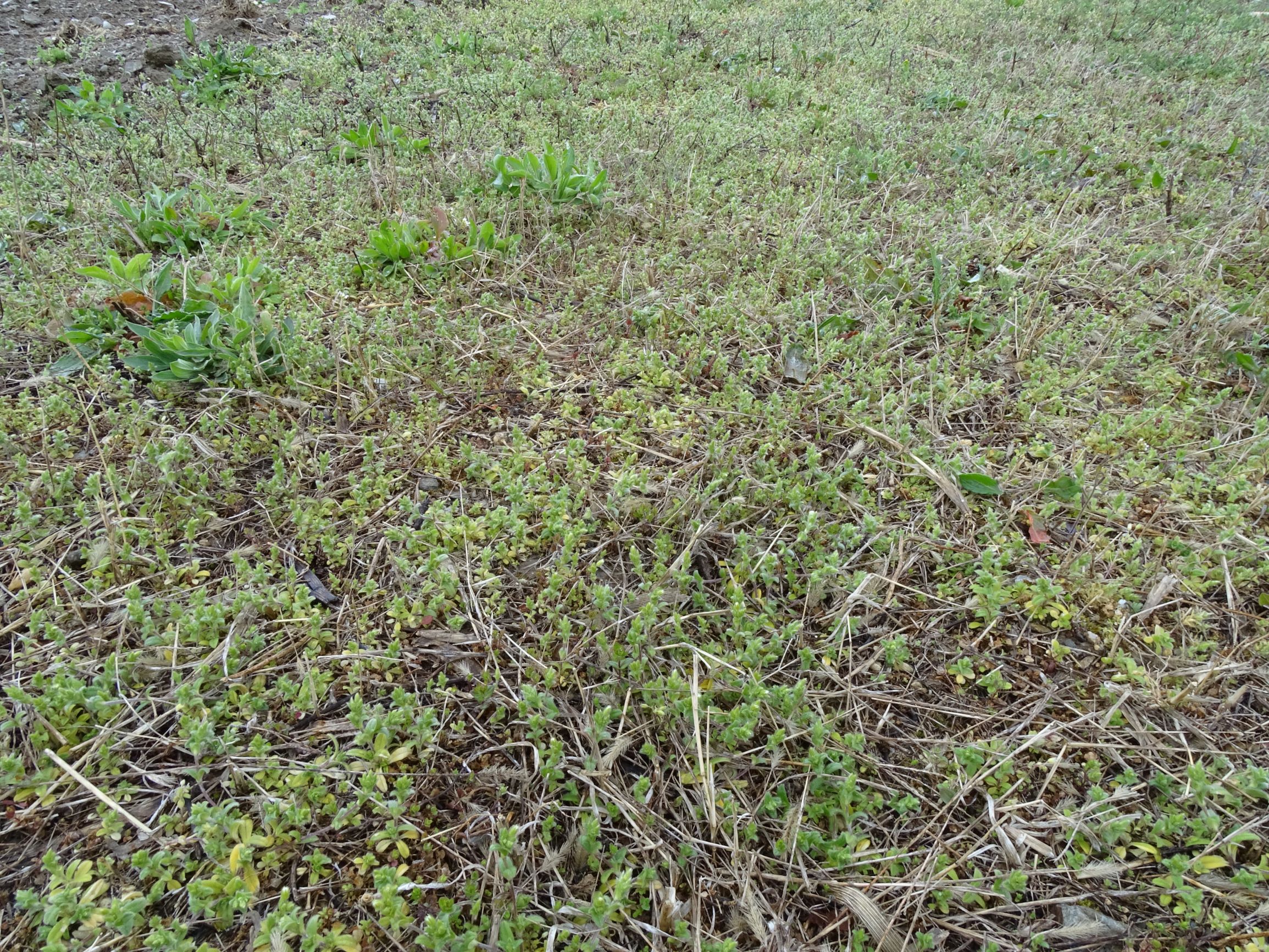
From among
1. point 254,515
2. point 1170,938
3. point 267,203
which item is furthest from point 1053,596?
point 267,203

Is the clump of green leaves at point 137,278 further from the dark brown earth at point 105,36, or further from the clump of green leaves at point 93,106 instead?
the dark brown earth at point 105,36

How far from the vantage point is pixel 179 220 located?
3.51 metres

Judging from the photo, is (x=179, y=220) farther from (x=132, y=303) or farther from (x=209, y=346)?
(x=209, y=346)

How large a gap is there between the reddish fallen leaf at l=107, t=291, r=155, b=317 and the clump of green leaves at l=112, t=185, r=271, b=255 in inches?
20.5

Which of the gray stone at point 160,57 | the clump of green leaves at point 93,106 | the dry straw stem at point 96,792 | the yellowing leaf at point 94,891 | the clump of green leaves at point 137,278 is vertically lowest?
the yellowing leaf at point 94,891

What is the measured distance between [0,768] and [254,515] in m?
0.96

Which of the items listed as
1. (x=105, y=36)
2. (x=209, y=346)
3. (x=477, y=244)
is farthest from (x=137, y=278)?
(x=105, y=36)

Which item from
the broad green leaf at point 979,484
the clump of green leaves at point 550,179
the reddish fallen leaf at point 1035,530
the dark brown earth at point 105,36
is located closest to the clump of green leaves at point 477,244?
the clump of green leaves at point 550,179

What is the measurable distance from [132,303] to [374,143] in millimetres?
1975

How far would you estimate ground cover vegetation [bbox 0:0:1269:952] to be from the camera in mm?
1650

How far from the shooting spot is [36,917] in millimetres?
1484

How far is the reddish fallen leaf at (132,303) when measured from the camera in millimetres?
2963

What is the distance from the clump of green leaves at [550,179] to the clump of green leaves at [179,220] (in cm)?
126

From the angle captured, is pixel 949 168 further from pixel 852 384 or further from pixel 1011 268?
pixel 852 384
